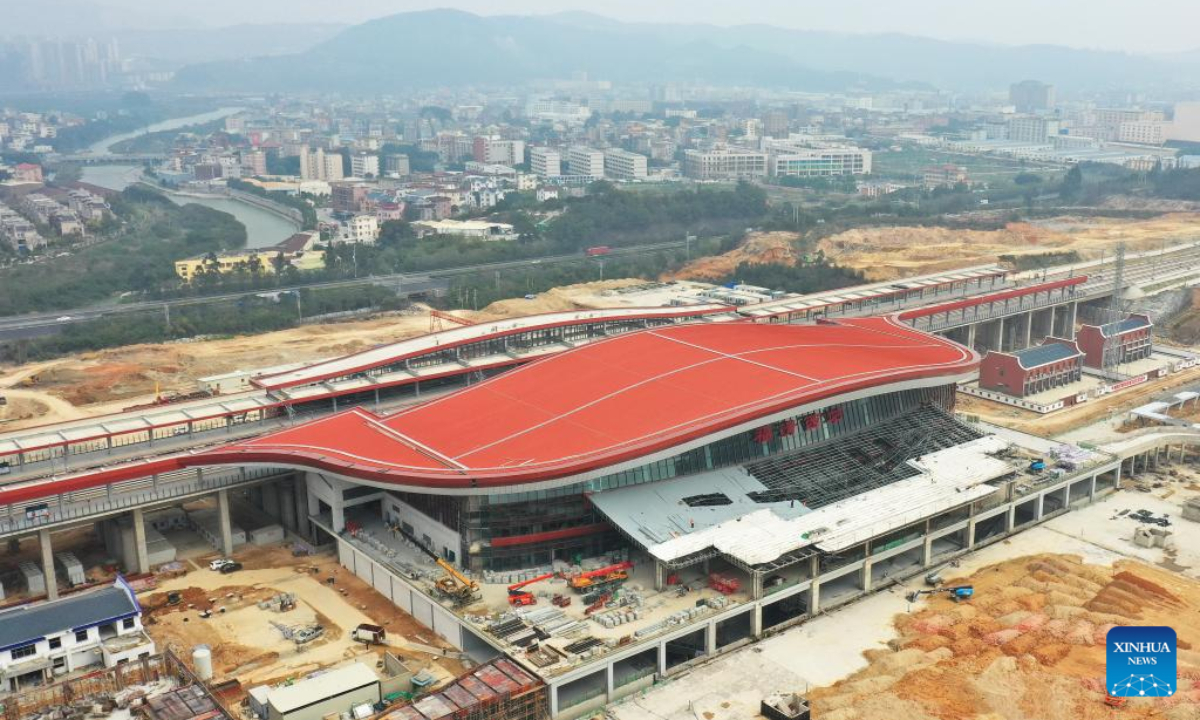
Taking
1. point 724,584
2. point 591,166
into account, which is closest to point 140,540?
point 724,584

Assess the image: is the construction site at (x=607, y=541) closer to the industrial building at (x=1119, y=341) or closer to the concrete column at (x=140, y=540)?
the concrete column at (x=140, y=540)

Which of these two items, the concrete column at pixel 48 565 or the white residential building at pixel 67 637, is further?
the concrete column at pixel 48 565

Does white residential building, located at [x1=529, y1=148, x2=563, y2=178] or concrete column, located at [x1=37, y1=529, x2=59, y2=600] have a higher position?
white residential building, located at [x1=529, y1=148, x2=563, y2=178]

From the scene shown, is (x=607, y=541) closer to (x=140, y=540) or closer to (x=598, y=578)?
(x=598, y=578)

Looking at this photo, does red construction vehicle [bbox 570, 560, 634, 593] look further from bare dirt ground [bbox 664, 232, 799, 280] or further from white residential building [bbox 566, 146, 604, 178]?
white residential building [bbox 566, 146, 604, 178]

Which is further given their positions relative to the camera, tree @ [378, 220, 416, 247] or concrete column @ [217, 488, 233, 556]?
tree @ [378, 220, 416, 247]

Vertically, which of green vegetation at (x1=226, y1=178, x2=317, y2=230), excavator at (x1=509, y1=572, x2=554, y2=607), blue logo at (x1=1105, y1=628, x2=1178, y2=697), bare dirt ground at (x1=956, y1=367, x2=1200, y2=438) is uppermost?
blue logo at (x1=1105, y1=628, x2=1178, y2=697)

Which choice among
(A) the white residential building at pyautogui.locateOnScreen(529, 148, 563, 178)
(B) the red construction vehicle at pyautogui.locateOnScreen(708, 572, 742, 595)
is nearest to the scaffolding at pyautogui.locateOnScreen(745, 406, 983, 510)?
(B) the red construction vehicle at pyautogui.locateOnScreen(708, 572, 742, 595)

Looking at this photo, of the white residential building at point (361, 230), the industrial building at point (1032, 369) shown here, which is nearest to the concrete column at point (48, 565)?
the industrial building at point (1032, 369)
